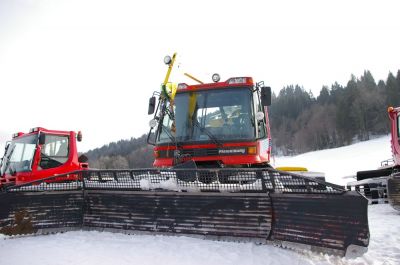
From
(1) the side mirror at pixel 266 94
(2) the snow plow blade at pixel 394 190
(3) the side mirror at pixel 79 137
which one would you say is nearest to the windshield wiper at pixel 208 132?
(1) the side mirror at pixel 266 94

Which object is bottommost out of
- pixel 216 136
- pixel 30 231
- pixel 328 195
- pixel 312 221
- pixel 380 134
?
pixel 30 231

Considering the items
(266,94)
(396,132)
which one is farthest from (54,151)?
(396,132)

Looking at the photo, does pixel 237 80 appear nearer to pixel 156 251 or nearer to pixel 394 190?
pixel 394 190

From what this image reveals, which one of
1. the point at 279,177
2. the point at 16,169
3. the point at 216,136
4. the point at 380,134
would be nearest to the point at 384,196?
the point at 216,136

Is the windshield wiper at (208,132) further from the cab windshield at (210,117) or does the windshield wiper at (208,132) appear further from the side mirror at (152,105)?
the side mirror at (152,105)

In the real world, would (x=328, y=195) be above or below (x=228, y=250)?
above

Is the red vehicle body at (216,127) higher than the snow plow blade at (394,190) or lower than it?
higher

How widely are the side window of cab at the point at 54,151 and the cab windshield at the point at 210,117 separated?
3.49 m

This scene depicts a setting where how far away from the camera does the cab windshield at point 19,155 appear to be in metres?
9.09

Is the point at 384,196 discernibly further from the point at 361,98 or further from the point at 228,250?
the point at 361,98

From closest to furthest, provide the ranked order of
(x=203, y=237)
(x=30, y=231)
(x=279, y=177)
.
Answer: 1. (x=279, y=177)
2. (x=203, y=237)
3. (x=30, y=231)

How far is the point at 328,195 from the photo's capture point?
13.9 ft

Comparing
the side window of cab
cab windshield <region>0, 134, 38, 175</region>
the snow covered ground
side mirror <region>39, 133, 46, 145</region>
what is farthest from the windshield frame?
cab windshield <region>0, 134, 38, 175</region>

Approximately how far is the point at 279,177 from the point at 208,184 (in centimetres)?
101
